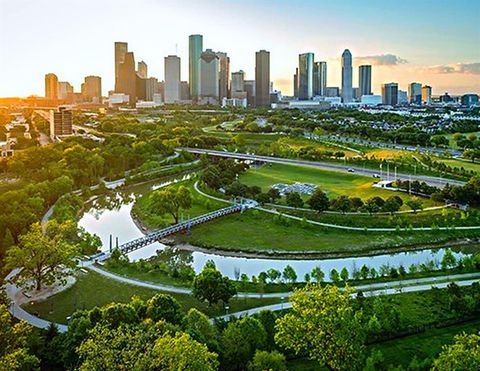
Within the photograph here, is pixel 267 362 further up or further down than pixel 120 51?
further down

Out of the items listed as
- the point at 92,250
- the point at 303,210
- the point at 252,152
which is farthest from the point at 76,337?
the point at 252,152

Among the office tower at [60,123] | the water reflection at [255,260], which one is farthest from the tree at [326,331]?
the office tower at [60,123]

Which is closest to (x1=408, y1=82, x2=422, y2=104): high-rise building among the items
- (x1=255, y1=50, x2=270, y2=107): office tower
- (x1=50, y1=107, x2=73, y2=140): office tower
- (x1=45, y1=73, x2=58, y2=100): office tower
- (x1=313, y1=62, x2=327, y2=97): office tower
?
(x1=313, y1=62, x2=327, y2=97): office tower

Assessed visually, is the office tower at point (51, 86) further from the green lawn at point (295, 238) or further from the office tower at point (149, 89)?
the green lawn at point (295, 238)

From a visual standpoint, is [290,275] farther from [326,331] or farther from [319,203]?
[319,203]

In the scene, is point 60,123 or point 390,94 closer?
point 60,123

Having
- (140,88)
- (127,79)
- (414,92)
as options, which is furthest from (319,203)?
(414,92)
